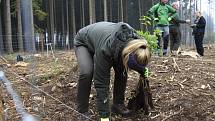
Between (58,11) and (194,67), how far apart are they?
29.9 m

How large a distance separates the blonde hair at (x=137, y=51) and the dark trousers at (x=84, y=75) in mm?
706

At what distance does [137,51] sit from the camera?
3.81 meters

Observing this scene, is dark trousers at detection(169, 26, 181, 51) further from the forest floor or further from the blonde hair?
the blonde hair

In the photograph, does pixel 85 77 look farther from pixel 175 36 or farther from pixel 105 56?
pixel 175 36

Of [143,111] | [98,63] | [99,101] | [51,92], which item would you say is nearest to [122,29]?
[98,63]

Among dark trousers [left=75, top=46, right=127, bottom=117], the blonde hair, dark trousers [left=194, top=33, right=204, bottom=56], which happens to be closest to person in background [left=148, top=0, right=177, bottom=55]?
dark trousers [left=194, top=33, right=204, bottom=56]

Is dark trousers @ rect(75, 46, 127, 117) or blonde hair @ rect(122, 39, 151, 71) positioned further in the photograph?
dark trousers @ rect(75, 46, 127, 117)

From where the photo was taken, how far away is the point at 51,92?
6043 millimetres

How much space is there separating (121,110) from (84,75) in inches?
31.2

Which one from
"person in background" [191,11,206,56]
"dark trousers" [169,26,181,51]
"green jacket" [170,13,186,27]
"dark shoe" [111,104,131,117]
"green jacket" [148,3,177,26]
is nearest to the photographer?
"dark shoe" [111,104,131,117]

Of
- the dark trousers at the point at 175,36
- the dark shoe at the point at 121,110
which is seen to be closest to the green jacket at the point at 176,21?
the dark trousers at the point at 175,36

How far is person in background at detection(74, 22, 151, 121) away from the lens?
3854 mm

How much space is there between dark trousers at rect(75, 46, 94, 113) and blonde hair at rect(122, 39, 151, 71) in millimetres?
706

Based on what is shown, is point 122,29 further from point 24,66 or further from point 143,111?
point 24,66
